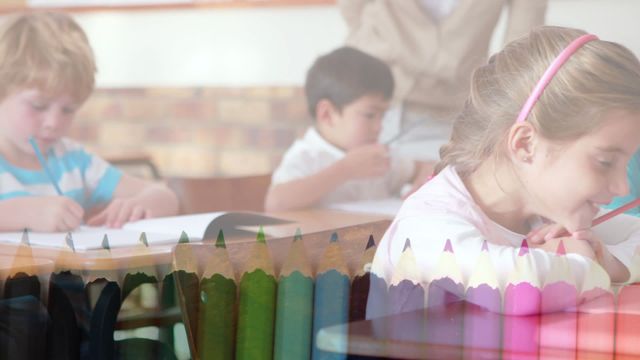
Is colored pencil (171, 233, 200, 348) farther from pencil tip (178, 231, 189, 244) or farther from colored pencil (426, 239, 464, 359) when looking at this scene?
colored pencil (426, 239, 464, 359)

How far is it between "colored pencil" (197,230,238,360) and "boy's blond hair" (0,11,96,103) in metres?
0.53

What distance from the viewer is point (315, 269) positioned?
139 cm

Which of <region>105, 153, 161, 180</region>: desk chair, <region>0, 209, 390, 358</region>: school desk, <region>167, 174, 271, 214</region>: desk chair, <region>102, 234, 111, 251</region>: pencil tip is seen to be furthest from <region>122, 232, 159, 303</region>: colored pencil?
<region>105, 153, 161, 180</region>: desk chair

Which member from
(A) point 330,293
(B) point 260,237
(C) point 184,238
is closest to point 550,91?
(A) point 330,293

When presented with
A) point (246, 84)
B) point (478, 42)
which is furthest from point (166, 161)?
point (478, 42)

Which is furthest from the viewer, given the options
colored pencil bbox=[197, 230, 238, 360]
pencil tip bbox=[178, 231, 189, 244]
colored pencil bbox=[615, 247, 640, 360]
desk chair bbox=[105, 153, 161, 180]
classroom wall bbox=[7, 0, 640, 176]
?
desk chair bbox=[105, 153, 161, 180]

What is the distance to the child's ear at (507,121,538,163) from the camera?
1.25 metres

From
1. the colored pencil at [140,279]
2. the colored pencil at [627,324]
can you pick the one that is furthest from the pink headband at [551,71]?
the colored pencil at [140,279]

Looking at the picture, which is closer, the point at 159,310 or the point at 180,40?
the point at 159,310

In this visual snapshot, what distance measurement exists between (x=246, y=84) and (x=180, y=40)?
138 mm

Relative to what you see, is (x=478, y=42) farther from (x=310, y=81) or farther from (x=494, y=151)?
(x=310, y=81)

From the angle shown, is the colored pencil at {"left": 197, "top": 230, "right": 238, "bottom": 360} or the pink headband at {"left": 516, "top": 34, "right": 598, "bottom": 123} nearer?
the pink headband at {"left": 516, "top": 34, "right": 598, "bottom": 123}

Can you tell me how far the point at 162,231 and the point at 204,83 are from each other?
0.87ft

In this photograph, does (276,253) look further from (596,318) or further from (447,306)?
(596,318)
